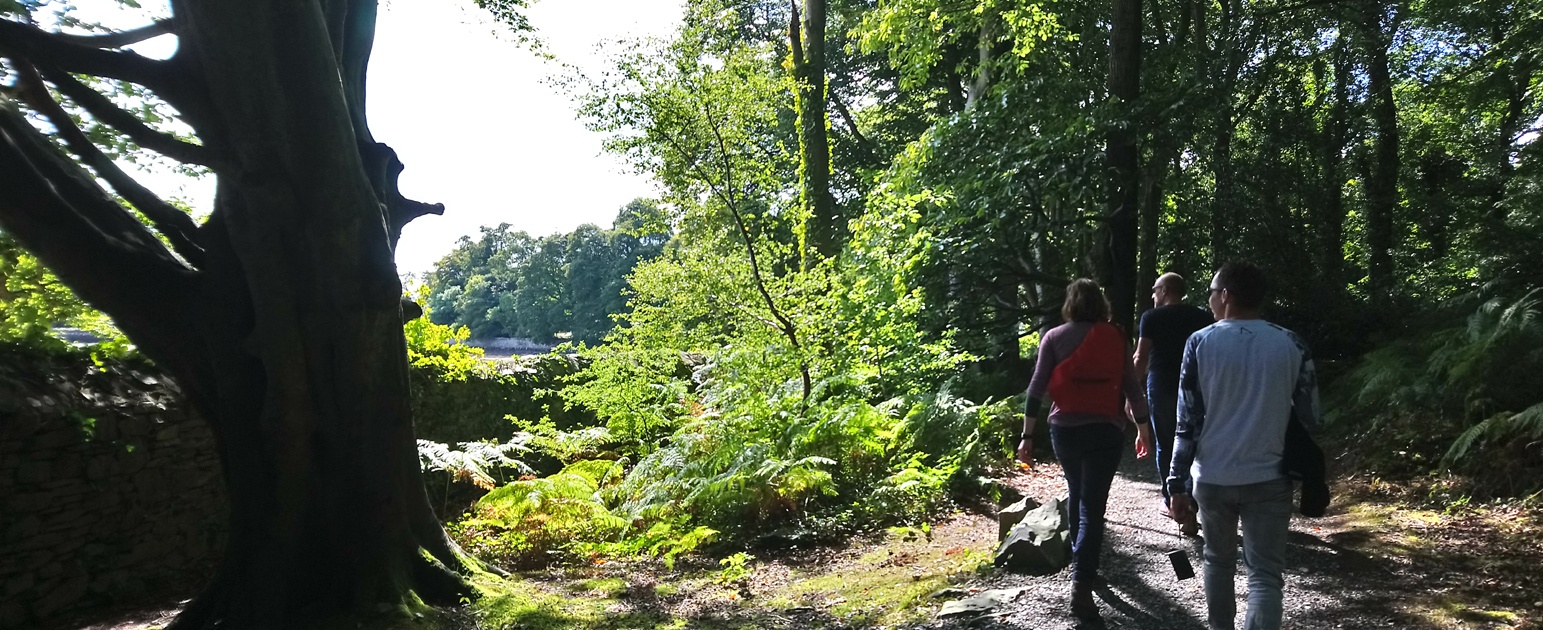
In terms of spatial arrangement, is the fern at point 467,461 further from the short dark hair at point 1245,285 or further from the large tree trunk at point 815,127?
the short dark hair at point 1245,285

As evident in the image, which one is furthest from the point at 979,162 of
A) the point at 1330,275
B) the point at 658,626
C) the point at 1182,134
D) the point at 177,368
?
the point at 177,368

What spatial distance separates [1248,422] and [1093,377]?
1338 mm

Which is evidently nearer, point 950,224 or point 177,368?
point 177,368

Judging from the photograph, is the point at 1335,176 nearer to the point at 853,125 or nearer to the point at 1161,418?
the point at 853,125

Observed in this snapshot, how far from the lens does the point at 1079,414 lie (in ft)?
15.4

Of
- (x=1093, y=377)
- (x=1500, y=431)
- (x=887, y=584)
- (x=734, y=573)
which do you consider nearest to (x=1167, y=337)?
(x=1093, y=377)

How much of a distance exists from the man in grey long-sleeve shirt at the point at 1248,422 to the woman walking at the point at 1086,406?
1.11 metres

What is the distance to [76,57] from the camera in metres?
4.64

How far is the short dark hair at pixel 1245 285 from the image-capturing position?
3.47 meters

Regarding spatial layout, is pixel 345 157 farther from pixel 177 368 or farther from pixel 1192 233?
pixel 1192 233

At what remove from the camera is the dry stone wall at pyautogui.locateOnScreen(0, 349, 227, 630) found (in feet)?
21.4

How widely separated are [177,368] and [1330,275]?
15.2 m

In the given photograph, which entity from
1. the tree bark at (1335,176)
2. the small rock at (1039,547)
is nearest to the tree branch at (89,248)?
the small rock at (1039,547)

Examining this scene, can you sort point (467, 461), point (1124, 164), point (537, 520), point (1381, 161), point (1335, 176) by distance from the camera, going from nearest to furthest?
point (537, 520)
point (467, 461)
point (1124, 164)
point (1335, 176)
point (1381, 161)
